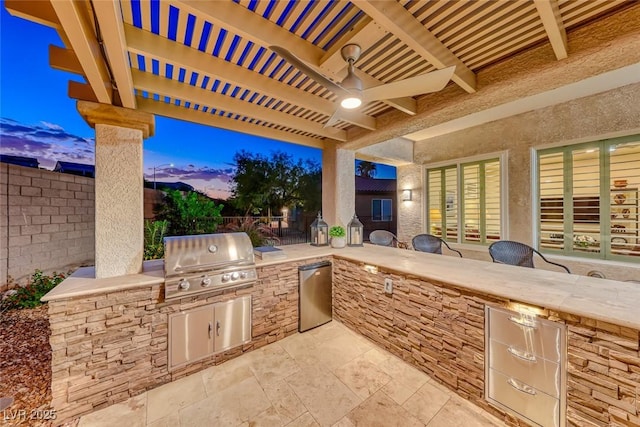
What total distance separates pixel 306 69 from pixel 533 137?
182 inches

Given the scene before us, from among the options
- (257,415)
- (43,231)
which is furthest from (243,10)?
(43,231)

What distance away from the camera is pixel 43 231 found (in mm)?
3383

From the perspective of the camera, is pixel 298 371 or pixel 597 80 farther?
pixel 597 80

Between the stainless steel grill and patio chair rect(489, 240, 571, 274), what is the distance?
10.8 ft

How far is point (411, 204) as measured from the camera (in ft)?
19.5

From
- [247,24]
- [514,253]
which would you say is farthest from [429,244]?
[247,24]

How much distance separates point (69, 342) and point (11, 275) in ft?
8.02

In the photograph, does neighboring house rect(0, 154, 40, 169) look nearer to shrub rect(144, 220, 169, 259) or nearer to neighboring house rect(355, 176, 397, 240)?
shrub rect(144, 220, 169, 259)

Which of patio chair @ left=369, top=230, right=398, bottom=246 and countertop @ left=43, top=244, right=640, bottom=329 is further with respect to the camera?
patio chair @ left=369, top=230, right=398, bottom=246

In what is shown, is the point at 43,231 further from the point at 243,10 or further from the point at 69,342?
the point at 243,10

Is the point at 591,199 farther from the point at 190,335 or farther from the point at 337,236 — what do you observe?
the point at 190,335

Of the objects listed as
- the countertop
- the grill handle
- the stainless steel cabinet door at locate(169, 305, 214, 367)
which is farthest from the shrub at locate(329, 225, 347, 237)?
the stainless steel cabinet door at locate(169, 305, 214, 367)

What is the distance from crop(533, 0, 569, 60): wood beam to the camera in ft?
4.45

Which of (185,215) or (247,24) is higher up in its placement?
(247,24)
